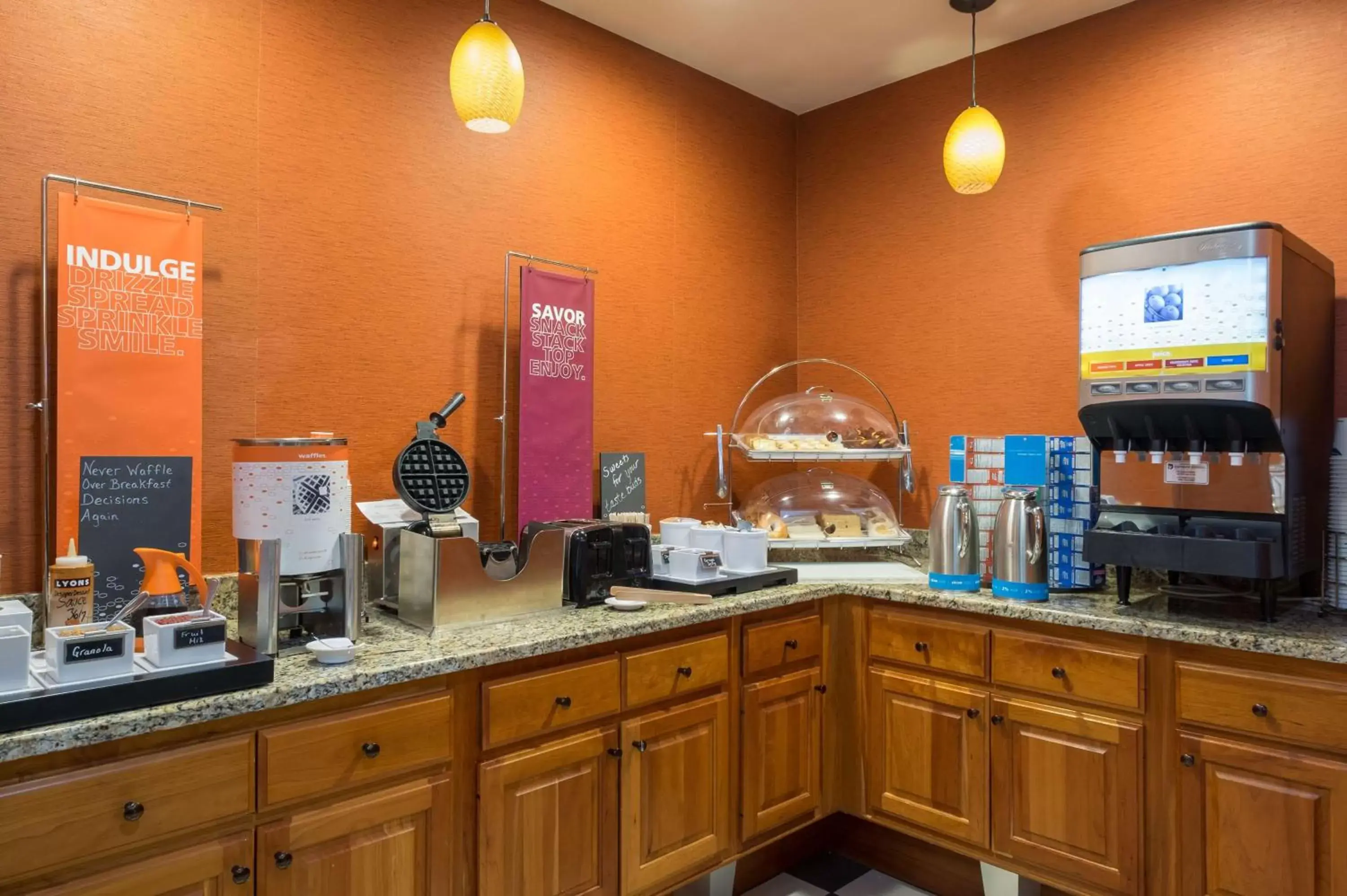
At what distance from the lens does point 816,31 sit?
3.12 m

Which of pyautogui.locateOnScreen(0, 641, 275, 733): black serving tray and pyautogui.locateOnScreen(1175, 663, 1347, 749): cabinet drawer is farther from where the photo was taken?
pyautogui.locateOnScreen(1175, 663, 1347, 749): cabinet drawer

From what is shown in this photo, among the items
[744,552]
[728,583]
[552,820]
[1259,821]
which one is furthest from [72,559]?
[1259,821]

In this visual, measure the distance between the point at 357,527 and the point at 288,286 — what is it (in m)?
0.67

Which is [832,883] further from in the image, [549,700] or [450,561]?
[450,561]

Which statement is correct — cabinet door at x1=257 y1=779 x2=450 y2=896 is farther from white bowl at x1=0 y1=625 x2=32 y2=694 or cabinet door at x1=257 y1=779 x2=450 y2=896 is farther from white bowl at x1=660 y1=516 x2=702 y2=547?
white bowl at x1=660 y1=516 x2=702 y2=547

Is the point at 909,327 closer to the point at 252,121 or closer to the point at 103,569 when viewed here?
the point at 252,121

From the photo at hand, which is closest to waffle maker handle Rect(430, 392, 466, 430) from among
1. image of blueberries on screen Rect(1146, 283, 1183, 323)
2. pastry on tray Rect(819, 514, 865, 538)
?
pastry on tray Rect(819, 514, 865, 538)

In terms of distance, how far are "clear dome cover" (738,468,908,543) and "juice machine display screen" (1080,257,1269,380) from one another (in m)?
0.98

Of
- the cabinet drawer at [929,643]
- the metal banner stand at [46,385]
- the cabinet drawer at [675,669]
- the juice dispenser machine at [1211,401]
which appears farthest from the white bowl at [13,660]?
the juice dispenser machine at [1211,401]

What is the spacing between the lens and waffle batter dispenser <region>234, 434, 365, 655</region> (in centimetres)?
181

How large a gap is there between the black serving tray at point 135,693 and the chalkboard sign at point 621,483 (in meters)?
1.50

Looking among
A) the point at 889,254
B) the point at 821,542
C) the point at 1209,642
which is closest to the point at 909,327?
the point at 889,254

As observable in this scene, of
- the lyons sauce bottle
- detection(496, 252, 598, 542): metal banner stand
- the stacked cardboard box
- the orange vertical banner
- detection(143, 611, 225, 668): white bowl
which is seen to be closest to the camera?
detection(143, 611, 225, 668): white bowl

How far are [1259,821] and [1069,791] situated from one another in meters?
0.43
